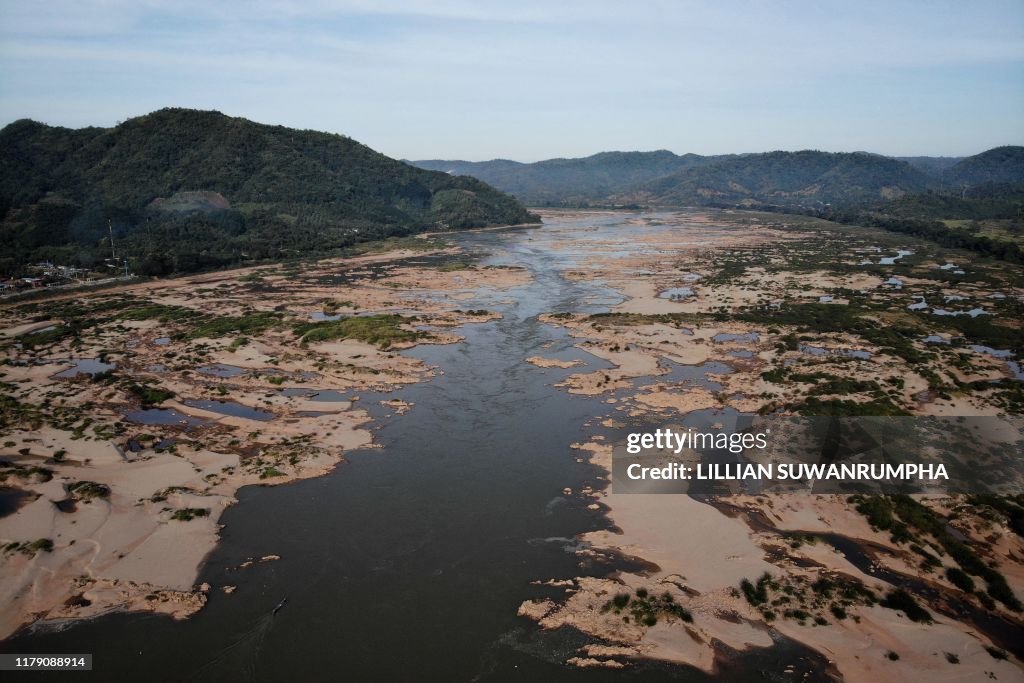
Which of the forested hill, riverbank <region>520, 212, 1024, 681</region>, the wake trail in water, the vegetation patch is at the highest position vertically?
the forested hill

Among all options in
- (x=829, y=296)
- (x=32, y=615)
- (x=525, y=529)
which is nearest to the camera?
(x=32, y=615)

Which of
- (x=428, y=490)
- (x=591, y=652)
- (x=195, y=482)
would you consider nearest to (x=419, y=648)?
(x=591, y=652)

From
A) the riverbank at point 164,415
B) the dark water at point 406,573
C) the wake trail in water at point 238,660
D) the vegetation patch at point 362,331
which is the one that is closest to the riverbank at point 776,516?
the dark water at point 406,573

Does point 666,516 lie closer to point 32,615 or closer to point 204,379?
point 32,615

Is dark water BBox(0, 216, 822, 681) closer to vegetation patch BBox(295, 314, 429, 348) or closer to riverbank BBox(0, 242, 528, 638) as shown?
riverbank BBox(0, 242, 528, 638)

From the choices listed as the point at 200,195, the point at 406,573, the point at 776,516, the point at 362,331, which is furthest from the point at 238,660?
the point at 200,195

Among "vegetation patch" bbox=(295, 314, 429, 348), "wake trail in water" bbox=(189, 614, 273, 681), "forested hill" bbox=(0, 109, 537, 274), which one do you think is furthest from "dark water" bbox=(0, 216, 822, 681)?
"forested hill" bbox=(0, 109, 537, 274)

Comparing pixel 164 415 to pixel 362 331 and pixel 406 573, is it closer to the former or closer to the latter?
pixel 362 331
